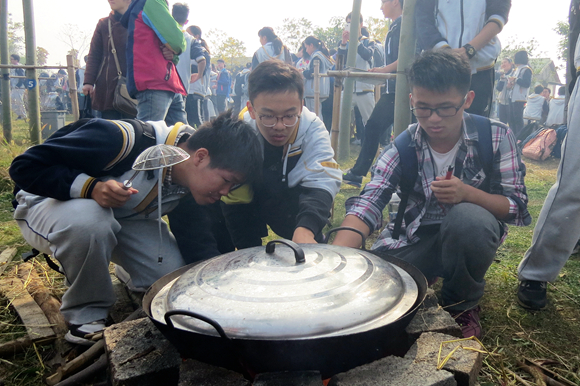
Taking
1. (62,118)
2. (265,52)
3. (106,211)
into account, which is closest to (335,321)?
(106,211)

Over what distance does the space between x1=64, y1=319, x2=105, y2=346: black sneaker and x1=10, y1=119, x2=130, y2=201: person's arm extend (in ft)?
2.02

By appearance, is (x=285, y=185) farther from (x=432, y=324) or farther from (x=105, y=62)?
(x=105, y=62)

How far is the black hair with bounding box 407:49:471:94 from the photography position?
6.63 ft

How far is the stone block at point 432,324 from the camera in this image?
149 centimetres

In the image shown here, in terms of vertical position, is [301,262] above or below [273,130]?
below

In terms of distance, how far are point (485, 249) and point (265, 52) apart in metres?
7.37

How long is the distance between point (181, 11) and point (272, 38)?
346cm

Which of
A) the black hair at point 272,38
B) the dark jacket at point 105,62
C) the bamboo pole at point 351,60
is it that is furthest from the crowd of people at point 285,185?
the black hair at point 272,38

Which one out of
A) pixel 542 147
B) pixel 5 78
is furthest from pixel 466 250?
pixel 5 78

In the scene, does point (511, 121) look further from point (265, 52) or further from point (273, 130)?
point (273, 130)

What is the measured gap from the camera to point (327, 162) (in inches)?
98.7

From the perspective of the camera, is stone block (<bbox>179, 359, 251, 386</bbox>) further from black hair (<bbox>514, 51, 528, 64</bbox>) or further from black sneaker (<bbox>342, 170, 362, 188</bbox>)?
black hair (<bbox>514, 51, 528, 64</bbox>)

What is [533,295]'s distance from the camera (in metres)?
2.25

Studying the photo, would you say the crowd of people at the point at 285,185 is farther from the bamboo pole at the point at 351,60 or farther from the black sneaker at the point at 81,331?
the bamboo pole at the point at 351,60
